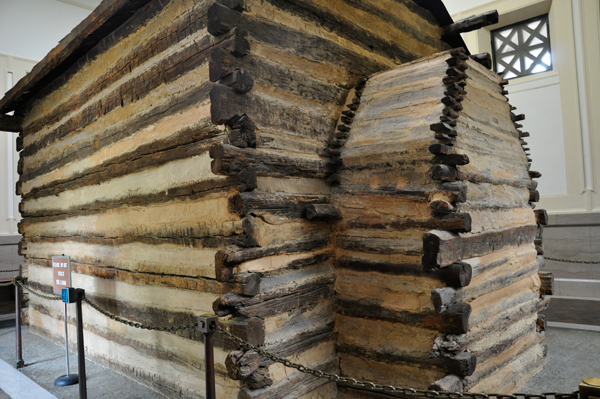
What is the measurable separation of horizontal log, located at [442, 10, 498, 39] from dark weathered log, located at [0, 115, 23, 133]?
7.30 meters

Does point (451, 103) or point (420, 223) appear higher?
point (451, 103)

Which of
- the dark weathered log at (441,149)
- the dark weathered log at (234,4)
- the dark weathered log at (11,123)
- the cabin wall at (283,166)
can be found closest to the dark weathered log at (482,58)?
the cabin wall at (283,166)

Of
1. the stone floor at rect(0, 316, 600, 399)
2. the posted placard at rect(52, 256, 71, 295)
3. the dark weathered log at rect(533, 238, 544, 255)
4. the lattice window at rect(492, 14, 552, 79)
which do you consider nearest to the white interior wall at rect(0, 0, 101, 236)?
the stone floor at rect(0, 316, 600, 399)

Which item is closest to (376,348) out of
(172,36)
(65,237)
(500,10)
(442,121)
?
(442,121)

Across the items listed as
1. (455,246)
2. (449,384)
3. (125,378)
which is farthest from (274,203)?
(125,378)

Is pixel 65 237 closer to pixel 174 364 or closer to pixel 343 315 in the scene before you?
pixel 174 364

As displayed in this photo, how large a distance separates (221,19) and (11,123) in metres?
6.15

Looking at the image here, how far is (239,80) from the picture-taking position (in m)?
3.55

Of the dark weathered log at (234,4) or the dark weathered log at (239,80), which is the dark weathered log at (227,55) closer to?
the dark weathered log at (239,80)

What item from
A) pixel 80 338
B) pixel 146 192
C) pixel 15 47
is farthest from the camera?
pixel 15 47

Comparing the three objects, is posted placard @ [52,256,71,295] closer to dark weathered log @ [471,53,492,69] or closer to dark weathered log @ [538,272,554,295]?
dark weathered log @ [471,53,492,69]

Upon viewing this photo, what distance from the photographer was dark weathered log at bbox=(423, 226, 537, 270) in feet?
11.0

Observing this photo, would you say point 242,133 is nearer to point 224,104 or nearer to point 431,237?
point 224,104

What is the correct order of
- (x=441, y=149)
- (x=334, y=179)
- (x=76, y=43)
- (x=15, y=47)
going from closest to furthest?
(x=441, y=149) < (x=334, y=179) < (x=76, y=43) < (x=15, y=47)
